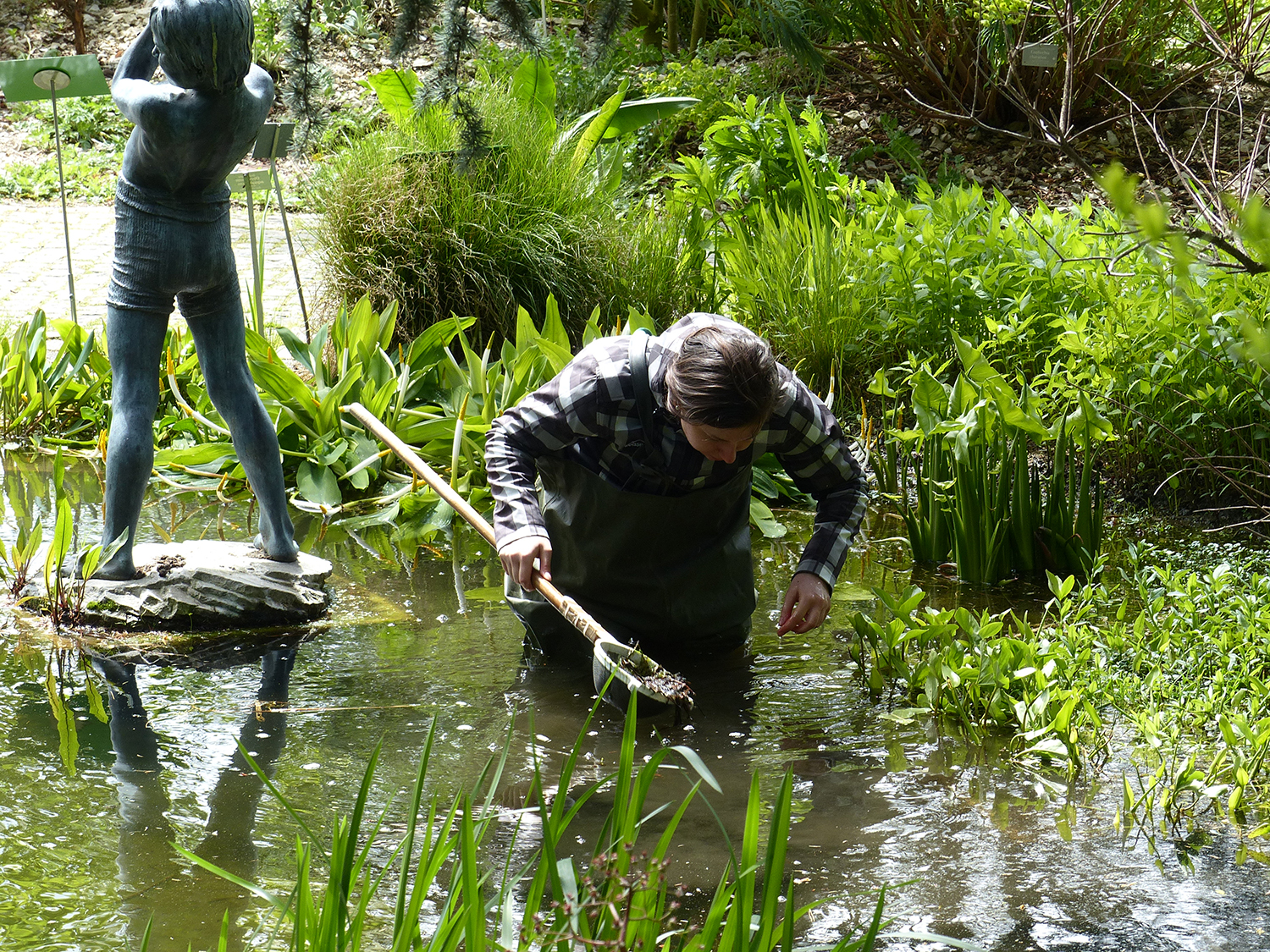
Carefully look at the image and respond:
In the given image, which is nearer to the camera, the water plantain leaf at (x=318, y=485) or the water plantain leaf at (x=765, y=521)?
the water plantain leaf at (x=765, y=521)

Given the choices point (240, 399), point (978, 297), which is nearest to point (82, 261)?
point (240, 399)

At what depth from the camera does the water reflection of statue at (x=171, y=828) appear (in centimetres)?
221

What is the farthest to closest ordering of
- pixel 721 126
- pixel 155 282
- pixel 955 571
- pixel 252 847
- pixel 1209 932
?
pixel 721 126
pixel 955 571
pixel 155 282
pixel 252 847
pixel 1209 932

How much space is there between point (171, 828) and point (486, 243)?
13.2ft

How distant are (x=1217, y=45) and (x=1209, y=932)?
188cm

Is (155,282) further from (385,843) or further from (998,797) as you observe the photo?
(998,797)

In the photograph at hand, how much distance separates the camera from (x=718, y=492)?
321 centimetres

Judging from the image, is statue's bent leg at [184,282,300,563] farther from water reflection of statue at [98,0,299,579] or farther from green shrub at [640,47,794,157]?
green shrub at [640,47,794,157]

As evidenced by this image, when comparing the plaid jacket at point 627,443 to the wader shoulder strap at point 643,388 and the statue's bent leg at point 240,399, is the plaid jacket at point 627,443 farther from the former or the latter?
the statue's bent leg at point 240,399

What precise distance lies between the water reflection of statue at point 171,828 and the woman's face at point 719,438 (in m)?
1.26

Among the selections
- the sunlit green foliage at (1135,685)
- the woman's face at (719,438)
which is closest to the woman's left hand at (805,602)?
the sunlit green foliage at (1135,685)

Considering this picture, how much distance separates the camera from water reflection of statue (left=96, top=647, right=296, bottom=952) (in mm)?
2215

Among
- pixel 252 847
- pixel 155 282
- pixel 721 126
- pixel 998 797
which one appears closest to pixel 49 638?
pixel 155 282

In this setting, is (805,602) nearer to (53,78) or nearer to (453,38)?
(453,38)
